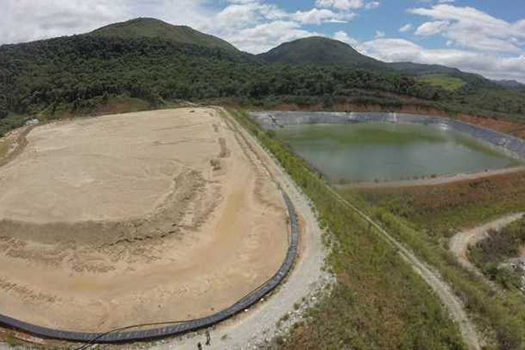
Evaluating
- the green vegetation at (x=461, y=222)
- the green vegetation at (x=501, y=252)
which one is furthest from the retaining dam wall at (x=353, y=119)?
the green vegetation at (x=501, y=252)

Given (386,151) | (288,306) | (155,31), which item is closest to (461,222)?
(288,306)

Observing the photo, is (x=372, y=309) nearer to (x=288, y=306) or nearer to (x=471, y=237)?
(x=288, y=306)

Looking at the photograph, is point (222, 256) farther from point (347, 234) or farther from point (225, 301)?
point (347, 234)

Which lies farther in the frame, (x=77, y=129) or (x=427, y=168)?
(x=77, y=129)

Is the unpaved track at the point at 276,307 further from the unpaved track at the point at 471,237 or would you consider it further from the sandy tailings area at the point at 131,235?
the unpaved track at the point at 471,237

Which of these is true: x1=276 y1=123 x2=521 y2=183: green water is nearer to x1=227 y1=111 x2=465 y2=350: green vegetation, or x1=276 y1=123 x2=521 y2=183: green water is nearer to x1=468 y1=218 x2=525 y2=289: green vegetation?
x1=468 y1=218 x2=525 y2=289: green vegetation

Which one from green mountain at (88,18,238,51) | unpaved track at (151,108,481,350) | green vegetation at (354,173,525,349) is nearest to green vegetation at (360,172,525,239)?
green vegetation at (354,173,525,349)

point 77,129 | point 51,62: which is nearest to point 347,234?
point 77,129
